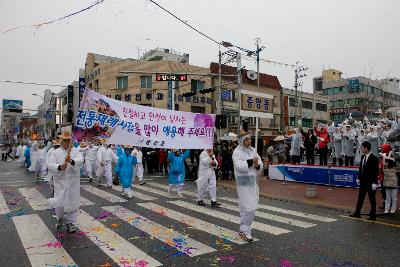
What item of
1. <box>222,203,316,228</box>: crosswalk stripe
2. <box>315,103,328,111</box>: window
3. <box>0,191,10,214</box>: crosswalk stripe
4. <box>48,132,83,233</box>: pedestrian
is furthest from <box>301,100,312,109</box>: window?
<box>48,132,83,233</box>: pedestrian

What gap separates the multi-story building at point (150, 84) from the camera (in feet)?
124

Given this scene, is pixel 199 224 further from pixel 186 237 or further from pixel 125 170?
pixel 125 170

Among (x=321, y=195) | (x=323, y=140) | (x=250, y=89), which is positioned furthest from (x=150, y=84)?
(x=321, y=195)

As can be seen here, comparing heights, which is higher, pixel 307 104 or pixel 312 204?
pixel 307 104

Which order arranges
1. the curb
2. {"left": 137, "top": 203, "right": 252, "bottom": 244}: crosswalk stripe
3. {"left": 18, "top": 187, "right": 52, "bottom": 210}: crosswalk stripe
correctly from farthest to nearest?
1. the curb
2. {"left": 18, "top": 187, "right": 52, "bottom": 210}: crosswalk stripe
3. {"left": 137, "top": 203, "right": 252, "bottom": 244}: crosswalk stripe

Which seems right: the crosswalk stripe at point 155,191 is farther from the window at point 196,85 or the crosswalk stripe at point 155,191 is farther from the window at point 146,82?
the window at point 146,82

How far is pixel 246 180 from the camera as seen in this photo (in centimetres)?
679

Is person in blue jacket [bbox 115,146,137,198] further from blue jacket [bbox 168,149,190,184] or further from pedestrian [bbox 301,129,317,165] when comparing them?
pedestrian [bbox 301,129,317,165]

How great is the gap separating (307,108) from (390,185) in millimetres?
48163

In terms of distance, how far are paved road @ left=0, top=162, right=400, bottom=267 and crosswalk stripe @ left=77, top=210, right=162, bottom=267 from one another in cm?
1

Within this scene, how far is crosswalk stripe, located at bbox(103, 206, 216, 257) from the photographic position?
19.5ft

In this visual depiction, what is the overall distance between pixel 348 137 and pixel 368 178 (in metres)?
7.58

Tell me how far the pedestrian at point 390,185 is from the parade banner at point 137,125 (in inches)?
186

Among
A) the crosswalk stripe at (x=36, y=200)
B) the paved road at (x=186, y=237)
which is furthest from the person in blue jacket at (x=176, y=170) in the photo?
the crosswalk stripe at (x=36, y=200)
